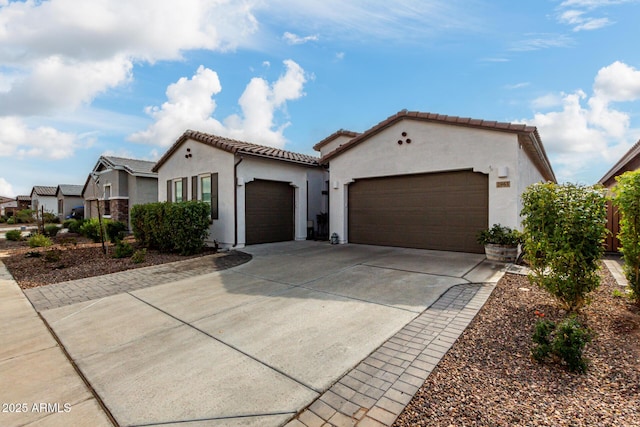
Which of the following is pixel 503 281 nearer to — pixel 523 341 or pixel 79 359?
pixel 523 341

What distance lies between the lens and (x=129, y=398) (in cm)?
258

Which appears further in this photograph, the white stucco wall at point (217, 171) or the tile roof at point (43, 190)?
the tile roof at point (43, 190)

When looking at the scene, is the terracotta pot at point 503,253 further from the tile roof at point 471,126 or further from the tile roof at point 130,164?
the tile roof at point 130,164

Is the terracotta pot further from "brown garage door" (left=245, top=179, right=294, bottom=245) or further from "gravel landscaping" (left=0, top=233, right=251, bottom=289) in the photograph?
"brown garage door" (left=245, top=179, right=294, bottom=245)

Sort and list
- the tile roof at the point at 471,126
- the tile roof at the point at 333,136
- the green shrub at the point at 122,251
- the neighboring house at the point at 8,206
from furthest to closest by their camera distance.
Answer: the neighboring house at the point at 8,206 < the tile roof at the point at 333,136 < the green shrub at the point at 122,251 < the tile roof at the point at 471,126

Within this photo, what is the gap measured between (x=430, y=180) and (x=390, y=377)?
7.84 m

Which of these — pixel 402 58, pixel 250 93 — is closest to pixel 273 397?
pixel 402 58

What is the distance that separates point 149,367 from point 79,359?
37.5 inches

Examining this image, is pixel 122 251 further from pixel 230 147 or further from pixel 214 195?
pixel 230 147

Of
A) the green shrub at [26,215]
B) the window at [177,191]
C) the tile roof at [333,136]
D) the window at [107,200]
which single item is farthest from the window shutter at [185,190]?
the green shrub at [26,215]

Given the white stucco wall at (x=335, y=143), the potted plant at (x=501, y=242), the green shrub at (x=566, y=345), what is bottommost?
the green shrub at (x=566, y=345)

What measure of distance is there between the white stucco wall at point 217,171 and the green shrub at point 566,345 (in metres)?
9.73

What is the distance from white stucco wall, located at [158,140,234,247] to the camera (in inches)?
436

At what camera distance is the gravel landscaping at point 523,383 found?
2.22 metres
